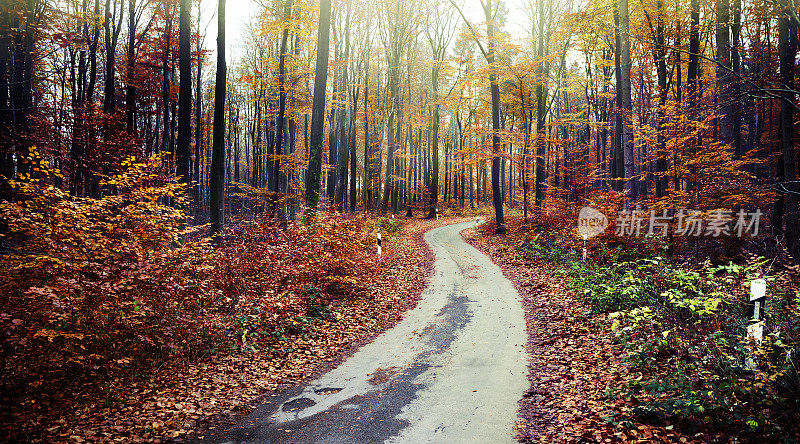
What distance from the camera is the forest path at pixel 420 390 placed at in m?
4.66

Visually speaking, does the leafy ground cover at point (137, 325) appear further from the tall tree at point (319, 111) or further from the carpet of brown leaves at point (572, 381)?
the tall tree at point (319, 111)

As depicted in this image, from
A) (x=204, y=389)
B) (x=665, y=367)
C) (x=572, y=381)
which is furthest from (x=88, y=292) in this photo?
(x=665, y=367)

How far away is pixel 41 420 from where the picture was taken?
446 cm

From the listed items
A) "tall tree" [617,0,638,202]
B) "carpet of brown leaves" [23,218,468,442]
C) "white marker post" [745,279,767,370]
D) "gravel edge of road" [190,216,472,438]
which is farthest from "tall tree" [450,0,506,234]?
"white marker post" [745,279,767,370]

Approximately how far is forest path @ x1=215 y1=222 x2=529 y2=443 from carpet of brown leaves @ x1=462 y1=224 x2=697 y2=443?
24cm

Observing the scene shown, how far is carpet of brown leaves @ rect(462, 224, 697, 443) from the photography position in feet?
13.9

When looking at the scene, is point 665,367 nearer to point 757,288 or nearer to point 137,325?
point 757,288

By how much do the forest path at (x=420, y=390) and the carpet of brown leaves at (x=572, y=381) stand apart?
24 cm

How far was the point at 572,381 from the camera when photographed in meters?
5.62

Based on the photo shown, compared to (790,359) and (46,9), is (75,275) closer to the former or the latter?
(790,359)

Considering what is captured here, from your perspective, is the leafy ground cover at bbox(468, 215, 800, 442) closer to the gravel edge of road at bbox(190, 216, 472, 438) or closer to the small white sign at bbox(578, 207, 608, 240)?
the small white sign at bbox(578, 207, 608, 240)

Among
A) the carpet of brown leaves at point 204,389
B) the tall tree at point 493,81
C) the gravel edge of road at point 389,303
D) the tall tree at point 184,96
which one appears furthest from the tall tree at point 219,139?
the tall tree at point 493,81

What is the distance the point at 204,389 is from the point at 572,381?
220 inches

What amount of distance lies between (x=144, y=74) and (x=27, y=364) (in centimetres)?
2321
